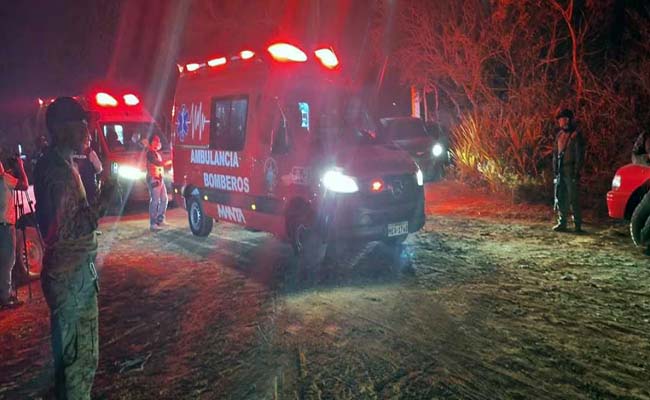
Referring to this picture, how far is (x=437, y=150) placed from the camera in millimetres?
16469

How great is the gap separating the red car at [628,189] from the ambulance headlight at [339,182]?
391 cm

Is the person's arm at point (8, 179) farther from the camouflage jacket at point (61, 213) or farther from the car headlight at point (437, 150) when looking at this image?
the car headlight at point (437, 150)

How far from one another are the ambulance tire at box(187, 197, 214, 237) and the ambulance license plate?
3828mm

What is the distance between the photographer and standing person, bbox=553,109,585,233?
349 inches

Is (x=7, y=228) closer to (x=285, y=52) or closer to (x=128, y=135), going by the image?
(x=285, y=52)

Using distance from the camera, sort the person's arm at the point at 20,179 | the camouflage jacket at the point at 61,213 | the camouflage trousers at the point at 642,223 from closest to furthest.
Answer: the camouflage jacket at the point at 61,213 < the person's arm at the point at 20,179 < the camouflage trousers at the point at 642,223

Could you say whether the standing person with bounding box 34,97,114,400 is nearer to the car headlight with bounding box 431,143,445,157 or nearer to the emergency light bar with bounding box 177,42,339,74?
the emergency light bar with bounding box 177,42,339,74

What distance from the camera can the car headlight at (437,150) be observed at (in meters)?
16.3

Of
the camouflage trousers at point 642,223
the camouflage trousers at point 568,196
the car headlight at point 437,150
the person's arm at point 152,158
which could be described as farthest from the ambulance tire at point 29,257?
the car headlight at point 437,150

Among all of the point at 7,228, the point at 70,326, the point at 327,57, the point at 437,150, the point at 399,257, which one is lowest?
the point at 399,257

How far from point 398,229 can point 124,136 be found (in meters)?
8.67

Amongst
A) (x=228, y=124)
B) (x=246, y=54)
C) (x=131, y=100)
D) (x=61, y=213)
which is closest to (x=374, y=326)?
(x=61, y=213)

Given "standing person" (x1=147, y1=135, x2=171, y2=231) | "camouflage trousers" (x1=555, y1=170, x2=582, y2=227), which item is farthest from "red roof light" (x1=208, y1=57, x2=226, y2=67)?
"camouflage trousers" (x1=555, y1=170, x2=582, y2=227)

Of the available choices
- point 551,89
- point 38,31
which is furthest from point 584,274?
point 38,31
